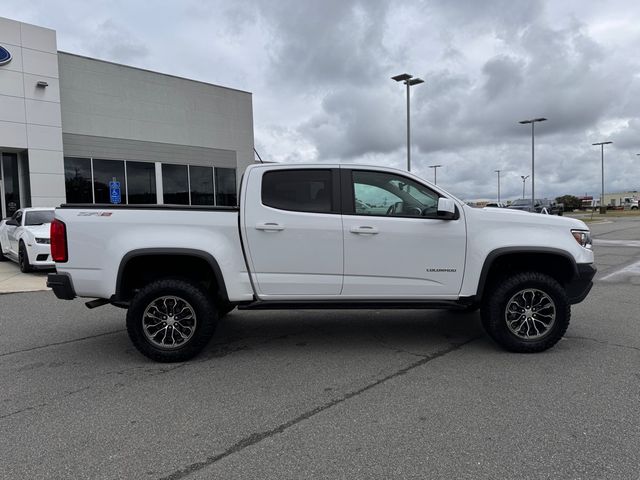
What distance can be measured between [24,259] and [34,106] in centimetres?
1075

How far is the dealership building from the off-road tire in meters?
9.28

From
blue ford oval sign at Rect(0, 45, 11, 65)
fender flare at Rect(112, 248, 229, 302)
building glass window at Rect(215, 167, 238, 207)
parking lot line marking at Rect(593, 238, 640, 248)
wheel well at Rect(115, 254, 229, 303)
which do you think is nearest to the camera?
fender flare at Rect(112, 248, 229, 302)

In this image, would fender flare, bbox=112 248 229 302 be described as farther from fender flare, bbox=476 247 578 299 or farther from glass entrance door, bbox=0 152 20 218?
glass entrance door, bbox=0 152 20 218

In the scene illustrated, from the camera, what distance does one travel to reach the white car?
37.4ft

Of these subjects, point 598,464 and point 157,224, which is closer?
point 598,464

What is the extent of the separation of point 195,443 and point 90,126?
2208 centimetres

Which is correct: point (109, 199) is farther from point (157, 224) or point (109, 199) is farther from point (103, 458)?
point (103, 458)

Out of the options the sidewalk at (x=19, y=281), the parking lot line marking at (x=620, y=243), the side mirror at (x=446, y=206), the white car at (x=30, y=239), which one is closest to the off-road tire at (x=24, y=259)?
the white car at (x=30, y=239)

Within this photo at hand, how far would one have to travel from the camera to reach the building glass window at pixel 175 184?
81.9ft

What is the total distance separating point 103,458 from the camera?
10.2 feet

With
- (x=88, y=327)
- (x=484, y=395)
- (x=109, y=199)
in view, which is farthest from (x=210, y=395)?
(x=109, y=199)

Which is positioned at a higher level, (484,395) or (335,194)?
(335,194)

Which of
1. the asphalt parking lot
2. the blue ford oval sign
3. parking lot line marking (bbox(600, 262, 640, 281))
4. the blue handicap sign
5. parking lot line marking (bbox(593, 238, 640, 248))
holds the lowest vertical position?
the asphalt parking lot

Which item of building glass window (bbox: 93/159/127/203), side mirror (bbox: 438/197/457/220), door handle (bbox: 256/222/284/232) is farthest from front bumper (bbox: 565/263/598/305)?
building glass window (bbox: 93/159/127/203)
